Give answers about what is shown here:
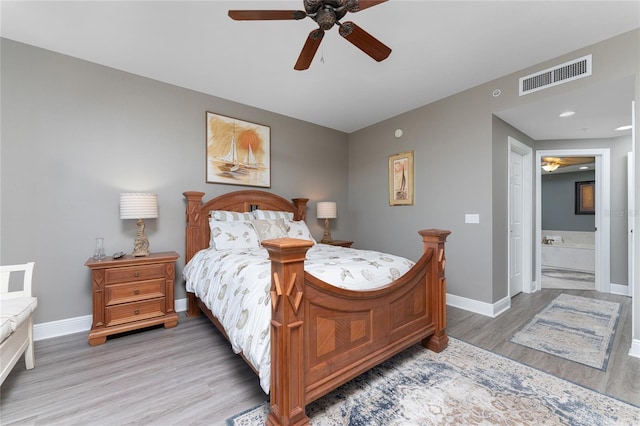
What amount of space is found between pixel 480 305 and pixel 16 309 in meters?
4.22

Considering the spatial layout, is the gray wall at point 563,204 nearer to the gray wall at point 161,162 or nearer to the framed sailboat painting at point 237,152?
the gray wall at point 161,162

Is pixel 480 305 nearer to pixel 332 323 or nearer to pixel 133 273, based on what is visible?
pixel 332 323

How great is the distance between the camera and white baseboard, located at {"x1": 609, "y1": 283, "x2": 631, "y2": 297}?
3.78 metres

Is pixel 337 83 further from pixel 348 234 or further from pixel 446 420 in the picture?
pixel 446 420

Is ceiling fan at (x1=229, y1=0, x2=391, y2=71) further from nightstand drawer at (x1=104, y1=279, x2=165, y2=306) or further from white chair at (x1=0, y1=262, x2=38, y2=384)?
nightstand drawer at (x1=104, y1=279, x2=165, y2=306)

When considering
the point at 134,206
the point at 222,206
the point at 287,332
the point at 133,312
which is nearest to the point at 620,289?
the point at 287,332

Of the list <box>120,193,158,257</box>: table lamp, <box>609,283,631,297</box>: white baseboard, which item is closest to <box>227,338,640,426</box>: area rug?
<box>120,193,158,257</box>: table lamp

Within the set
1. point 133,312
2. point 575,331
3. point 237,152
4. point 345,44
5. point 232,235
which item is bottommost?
point 575,331

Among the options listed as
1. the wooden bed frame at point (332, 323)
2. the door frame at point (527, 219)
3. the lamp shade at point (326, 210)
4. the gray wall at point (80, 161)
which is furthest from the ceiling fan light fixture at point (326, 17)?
the door frame at point (527, 219)

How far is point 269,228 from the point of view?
3.17 metres

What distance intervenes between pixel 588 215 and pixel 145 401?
9388 mm

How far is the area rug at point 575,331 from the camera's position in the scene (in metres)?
2.23

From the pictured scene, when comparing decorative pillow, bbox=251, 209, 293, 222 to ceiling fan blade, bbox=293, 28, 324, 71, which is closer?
ceiling fan blade, bbox=293, 28, 324, 71

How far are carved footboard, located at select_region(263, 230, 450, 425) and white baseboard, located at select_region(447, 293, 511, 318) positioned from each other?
129cm
